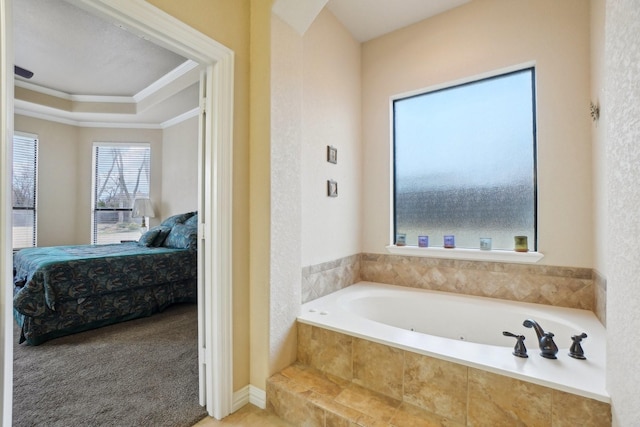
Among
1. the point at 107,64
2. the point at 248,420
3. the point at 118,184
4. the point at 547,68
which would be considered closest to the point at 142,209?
the point at 118,184

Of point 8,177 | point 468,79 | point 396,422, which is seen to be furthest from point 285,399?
point 468,79

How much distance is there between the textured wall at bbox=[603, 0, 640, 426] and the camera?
0.88 meters

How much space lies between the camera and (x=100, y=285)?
9.17 feet

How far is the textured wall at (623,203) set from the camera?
2.90 ft

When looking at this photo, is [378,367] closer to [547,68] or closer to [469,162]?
[469,162]

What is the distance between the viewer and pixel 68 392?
1838mm

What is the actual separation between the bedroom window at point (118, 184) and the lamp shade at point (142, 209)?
0.91 feet

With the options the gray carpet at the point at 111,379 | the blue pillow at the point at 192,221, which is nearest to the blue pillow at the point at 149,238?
the blue pillow at the point at 192,221

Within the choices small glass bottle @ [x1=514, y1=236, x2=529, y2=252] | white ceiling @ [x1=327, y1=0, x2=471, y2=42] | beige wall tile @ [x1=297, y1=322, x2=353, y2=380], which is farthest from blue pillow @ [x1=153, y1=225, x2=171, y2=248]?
small glass bottle @ [x1=514, y1=236, x2=529, y2=252]

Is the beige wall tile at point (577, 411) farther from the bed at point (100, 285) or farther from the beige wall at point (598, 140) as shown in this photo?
the bed at point (100, 285)

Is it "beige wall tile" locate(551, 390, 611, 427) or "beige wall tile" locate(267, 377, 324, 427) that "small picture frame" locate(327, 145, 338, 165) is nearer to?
"beige wall tile" locate(267, 377, 324, 427)

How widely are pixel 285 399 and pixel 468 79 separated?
2.79 metres

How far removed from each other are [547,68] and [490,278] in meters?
1.66

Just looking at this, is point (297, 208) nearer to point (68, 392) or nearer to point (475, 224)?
point (475, 224)
